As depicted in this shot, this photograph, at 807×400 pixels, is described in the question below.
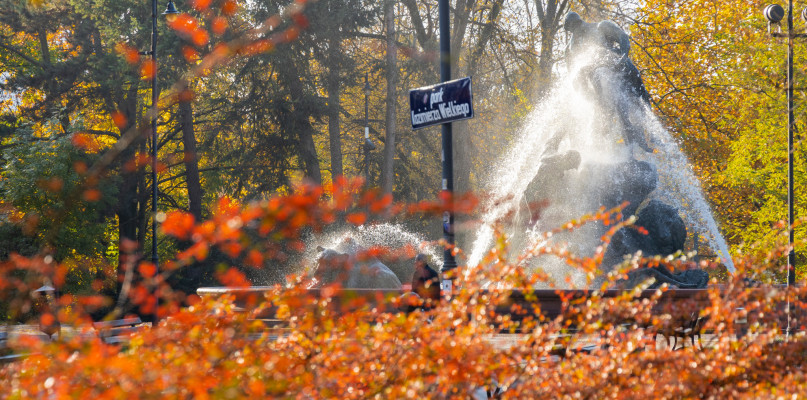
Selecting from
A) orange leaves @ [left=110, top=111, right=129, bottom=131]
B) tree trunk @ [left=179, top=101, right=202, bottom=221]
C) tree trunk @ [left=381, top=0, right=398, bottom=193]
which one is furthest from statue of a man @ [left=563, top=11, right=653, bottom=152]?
tree trunk @ [left=179, top=101, right=202, bottom=221]

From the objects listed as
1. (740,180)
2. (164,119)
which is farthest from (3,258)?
(740,180)

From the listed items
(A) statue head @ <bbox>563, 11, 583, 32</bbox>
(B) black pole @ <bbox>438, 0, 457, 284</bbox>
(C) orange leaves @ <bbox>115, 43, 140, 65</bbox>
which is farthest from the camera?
(C) orange leaves @ <bbox>115, 43, 140, 65</bbox>

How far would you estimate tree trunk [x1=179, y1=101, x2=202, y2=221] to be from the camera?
30922mm

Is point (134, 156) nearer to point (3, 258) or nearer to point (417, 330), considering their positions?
point (3, 258)

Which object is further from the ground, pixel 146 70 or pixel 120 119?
pixel 146 70

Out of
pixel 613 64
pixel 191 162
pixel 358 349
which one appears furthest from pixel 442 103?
pixel 191 162

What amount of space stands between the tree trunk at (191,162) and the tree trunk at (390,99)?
6.82m

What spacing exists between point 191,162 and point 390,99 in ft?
25.6

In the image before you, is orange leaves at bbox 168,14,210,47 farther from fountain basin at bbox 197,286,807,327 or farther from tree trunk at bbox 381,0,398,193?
fountain basin at bbox 197,286,807,327

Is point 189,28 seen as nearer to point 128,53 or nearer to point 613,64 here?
point 128,53

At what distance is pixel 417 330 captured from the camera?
4.88 m

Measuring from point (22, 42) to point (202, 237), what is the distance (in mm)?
33316

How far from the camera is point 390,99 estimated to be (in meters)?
32.1

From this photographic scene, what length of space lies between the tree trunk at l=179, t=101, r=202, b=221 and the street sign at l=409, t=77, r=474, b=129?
21728 millimetres
